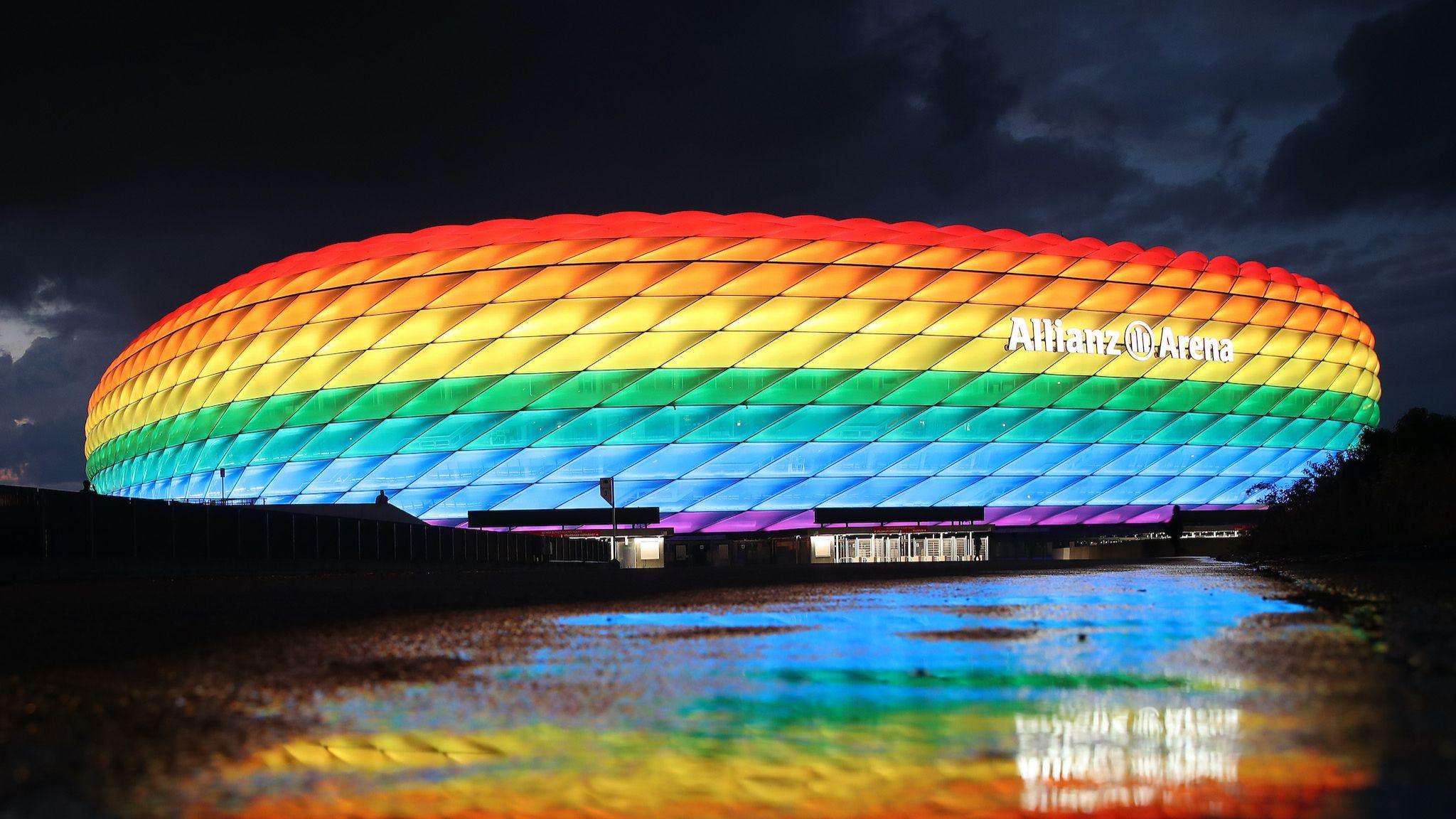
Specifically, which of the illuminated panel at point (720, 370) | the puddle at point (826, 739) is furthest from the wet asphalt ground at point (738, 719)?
the illuminated panel at point (720, 370)

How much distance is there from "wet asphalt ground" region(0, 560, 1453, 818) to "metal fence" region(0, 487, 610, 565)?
9.94 m

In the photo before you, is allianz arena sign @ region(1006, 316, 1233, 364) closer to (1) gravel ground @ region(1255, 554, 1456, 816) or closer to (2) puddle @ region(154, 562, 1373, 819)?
(1) gravel ground @ region(1255, 554, 1456, 816)

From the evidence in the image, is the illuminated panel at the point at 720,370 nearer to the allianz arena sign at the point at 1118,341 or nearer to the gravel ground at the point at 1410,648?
the allianz arena sign at the point at 1118,341

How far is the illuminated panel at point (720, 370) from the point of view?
127 ft

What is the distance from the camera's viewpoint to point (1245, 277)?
45812mm

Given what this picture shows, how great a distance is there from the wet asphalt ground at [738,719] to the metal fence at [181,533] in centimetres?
994

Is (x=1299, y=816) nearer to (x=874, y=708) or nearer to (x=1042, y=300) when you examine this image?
(x=874, y=708)

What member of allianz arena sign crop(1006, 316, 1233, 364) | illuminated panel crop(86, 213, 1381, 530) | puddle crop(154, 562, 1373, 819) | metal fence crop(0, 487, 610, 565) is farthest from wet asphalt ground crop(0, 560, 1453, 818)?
allianz arena sign crop(1006, 316, 1233, 364)

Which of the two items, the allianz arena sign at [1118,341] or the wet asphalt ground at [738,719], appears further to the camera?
the allianz arena sign at [1118,341]

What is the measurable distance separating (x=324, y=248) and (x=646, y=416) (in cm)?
1347

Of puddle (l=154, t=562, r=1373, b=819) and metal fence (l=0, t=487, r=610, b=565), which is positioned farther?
metal fence (l=0, t=487, r=610, b=565)

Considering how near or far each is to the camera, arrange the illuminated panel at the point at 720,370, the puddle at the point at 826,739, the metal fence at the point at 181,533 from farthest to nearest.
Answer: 1. the illuminated panel at the point at 720,370
2. the metal fence at the point at 181,533
3. the puddle at the point at 826,739

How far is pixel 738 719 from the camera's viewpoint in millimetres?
3273

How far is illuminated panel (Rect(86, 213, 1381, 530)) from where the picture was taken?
38781 millimetres
